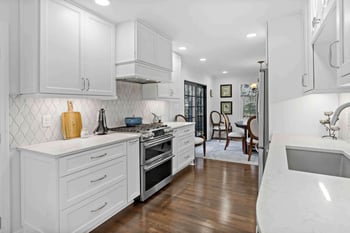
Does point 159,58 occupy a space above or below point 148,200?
above

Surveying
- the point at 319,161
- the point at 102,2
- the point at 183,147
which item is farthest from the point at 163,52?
the point at 319,161

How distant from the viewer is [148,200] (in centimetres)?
267

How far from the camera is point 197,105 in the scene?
662 cm

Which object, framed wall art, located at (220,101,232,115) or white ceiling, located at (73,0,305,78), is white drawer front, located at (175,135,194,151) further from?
framed wall art, located at (220,101,232,115)

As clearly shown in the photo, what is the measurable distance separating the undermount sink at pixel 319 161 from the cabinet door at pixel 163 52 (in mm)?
2201

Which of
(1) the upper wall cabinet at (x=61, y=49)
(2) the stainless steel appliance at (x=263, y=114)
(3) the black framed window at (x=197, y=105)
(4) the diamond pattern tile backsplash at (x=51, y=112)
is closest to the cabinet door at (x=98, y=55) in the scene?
(1) the upper wall cabinet at (x=61, y=49)

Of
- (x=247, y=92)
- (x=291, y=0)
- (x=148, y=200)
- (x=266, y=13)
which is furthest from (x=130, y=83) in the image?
(x=247, y=92)

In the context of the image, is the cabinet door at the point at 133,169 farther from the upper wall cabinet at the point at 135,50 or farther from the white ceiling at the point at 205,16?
the white ceiling at the point at 205,16

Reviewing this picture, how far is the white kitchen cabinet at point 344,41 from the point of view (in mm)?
797

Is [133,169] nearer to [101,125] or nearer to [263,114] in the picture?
[101,125]

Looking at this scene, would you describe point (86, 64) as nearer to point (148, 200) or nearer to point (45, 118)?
point (45, 118)

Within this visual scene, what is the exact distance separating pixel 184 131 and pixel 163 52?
4.98ft

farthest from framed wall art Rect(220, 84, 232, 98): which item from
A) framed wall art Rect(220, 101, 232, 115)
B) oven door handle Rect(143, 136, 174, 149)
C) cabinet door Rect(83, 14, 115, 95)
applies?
cabinet door Rect(83, 14, 115, 95)

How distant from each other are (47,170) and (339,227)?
6.34 ft
